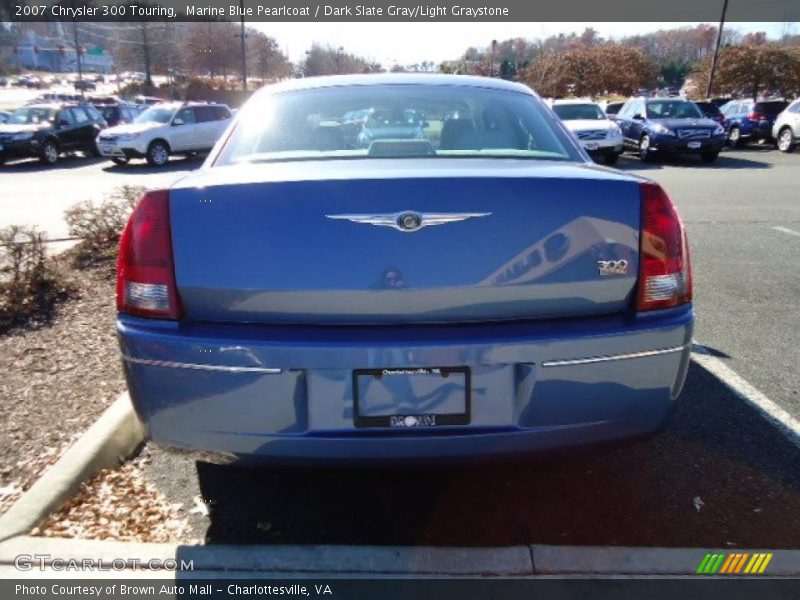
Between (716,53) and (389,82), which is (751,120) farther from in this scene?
(389,82)

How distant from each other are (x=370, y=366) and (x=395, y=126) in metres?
1.52

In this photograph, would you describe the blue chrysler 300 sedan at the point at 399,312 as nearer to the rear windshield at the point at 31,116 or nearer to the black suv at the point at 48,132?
the black suv at the point at 48,132

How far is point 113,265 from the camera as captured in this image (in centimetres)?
576

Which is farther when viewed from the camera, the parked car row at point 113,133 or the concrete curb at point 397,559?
the parked car row at point 113,133

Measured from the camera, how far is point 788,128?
20578 millimetres

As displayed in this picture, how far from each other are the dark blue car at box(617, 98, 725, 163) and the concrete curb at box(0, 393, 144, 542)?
1708cm

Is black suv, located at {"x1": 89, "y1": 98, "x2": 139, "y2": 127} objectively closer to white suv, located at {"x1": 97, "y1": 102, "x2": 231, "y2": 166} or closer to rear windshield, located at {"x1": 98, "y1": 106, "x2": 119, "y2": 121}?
rear windshield, located at {"x1": 98, "y1": 106, "x2": 119, "y2": 121}

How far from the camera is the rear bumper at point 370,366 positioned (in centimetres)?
198

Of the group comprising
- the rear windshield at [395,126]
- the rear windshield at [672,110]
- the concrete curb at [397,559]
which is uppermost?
the rear windshield at [395,126]

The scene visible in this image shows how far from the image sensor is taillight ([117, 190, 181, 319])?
6.79 feet

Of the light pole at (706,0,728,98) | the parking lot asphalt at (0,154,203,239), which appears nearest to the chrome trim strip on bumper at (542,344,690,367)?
the parking lot asphalt at (0,154,203,239)

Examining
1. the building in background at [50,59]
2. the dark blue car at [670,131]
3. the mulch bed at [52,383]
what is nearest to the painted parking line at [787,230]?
Answer: the mulch bed at [52,383]

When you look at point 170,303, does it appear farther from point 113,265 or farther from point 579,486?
point 113,265

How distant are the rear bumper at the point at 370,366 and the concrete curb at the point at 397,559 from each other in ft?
1.41
